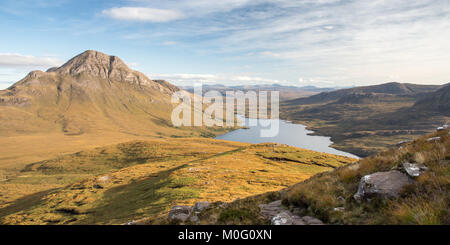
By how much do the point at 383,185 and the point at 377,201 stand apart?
96 centimetres

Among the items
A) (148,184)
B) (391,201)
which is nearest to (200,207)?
(391,201)

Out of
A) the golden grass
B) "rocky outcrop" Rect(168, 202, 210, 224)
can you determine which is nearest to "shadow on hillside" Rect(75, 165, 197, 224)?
"rocky outcrop" Rect(168, 202, 210, 224)

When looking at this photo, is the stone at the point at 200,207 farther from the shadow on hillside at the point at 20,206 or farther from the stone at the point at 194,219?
the shadow on hillside at the point at 20,206

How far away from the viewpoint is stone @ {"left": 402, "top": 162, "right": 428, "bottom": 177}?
9144 millimetres

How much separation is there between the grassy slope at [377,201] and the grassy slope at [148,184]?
7.78 meters

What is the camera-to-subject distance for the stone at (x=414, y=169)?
9144 millimetres

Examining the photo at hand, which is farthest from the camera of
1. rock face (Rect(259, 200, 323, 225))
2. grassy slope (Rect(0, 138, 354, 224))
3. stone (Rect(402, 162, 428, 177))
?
grassy slope (Rect(0, 138, 354, 224))

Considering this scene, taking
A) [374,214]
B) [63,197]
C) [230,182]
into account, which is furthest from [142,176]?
[374,214]

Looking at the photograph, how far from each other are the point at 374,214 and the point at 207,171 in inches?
1824

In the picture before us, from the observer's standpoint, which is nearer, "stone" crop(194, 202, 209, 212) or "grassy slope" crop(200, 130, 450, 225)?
"grassy slope" crop(200, 130, 450, 225)

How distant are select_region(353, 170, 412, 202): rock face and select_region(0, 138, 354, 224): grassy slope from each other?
12781 millimetres

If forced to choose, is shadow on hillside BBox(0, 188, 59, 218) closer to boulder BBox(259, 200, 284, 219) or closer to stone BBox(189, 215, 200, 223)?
stone BBox(189, 215, 200, 223)
